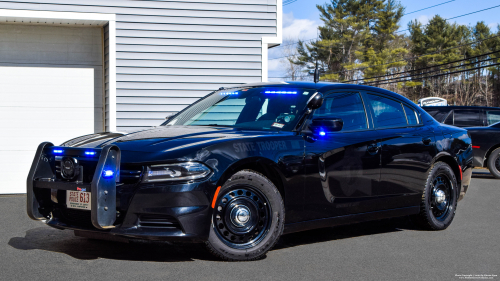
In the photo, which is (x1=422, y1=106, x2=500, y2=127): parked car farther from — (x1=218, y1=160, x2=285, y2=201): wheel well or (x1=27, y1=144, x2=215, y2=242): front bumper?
(x1=27, y1=144, x2=215, y2=242): front bumper

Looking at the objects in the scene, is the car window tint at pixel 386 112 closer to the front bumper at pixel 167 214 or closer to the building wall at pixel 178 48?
the front bumper at pixel 167 214

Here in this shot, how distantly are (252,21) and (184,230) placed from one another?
6.83 m

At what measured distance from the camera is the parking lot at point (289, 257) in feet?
13.5

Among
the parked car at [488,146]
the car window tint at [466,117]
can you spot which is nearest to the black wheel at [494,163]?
the parked car at [488,146]

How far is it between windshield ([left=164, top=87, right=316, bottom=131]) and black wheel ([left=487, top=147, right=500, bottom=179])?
8739 millimetres

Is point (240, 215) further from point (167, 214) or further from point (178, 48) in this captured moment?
point (178, 48)

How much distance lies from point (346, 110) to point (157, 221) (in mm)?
2169

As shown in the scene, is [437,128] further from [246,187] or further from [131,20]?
[131,20]

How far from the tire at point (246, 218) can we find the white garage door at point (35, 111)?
6.30 m

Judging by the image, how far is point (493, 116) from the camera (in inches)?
504

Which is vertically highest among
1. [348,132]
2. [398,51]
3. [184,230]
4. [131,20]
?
[398,51]

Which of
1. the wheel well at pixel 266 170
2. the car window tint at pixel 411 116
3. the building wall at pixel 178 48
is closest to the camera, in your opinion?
the wheel well at pixel 266 170

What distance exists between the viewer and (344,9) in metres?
56.6

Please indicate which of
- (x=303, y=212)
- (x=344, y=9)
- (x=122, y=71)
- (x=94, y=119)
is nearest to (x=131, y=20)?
(x=122, y=71)
